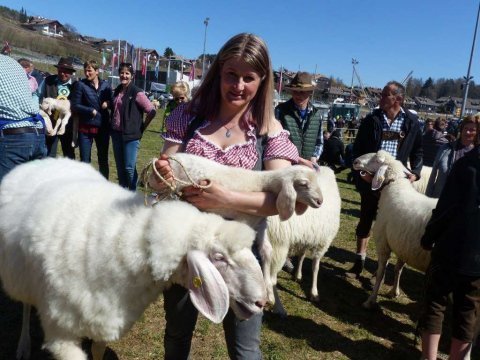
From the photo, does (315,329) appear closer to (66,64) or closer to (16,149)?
(16,149)

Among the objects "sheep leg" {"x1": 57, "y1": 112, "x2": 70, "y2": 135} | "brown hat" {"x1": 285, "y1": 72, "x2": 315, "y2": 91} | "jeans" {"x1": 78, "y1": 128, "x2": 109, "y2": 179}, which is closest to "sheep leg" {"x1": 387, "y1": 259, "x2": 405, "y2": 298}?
"brown hat" {"x1": 285, "y1": 72, "x2": 315, "y2": 91}

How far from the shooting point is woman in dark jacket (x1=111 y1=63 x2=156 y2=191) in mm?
5723

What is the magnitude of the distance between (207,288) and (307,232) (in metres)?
2.63

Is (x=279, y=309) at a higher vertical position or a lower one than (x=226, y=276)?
lower

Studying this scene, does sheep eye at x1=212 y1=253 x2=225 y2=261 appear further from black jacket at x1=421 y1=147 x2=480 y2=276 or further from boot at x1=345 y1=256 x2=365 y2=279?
boot at x1=345 y1=256 x2=365 y2=279

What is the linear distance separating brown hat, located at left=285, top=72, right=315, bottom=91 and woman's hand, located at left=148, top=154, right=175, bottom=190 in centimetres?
322

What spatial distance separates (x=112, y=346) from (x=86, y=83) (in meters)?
4.51

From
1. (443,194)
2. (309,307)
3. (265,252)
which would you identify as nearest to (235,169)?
(265,252)

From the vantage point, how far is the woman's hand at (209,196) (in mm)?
1592

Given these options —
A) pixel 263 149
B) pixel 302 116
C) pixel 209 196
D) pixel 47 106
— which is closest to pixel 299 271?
pixel 302 116

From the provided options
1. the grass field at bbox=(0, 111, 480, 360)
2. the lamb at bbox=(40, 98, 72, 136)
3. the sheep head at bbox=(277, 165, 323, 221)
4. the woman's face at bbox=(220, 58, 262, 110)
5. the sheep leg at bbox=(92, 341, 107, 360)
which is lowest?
the grass field at bbox=(0, 111, 480, 360)

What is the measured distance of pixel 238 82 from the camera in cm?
173

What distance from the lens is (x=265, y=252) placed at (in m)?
1.85

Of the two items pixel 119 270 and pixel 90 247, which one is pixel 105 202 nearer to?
pixel 90 247
